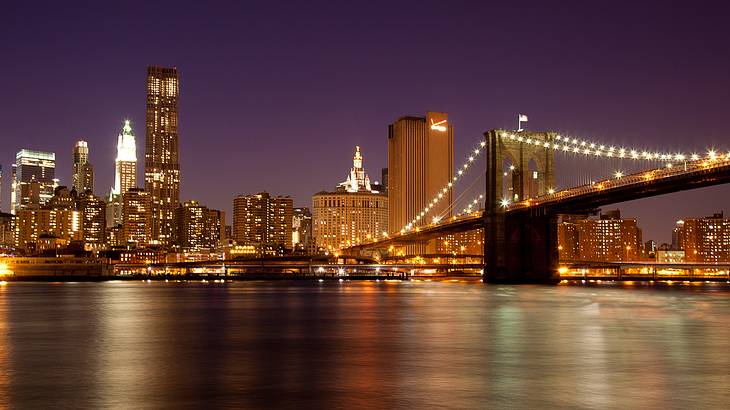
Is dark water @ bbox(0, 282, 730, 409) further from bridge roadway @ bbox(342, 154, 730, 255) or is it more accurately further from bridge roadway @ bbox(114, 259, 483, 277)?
bridge roadway @ bbox(114, 259, 483, 277)

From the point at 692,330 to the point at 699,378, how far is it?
14190mm

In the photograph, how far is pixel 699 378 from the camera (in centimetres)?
1986

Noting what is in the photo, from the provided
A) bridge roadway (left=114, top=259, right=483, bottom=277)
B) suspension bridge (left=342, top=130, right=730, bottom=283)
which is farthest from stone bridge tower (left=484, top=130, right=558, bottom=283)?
bridge roadway (left=114, top=259, right=483, bottom=277)

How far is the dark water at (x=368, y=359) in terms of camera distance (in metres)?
17.2

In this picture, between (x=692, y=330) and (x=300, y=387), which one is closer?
(x=300, y=387)

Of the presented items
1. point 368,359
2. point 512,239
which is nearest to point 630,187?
point 512,239

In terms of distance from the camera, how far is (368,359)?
2389 centimetres

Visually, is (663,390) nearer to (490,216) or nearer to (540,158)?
(490,216)

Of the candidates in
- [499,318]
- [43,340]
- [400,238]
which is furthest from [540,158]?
[43,340]

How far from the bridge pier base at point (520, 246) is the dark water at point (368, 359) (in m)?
39.0

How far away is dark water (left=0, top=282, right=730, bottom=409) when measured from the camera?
17203 millimetres

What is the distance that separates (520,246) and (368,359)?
6228cm

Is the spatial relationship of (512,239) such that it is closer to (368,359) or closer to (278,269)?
(368,359)

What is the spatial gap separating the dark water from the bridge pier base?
39002 mm
